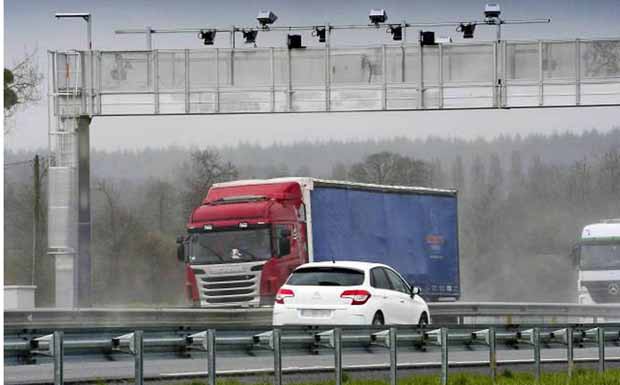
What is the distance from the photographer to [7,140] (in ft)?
192

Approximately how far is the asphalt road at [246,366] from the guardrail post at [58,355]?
11.8 inches

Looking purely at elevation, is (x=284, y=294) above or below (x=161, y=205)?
below

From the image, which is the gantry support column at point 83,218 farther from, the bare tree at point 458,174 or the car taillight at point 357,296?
the bare tree at point 458,174

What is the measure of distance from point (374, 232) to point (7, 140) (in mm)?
21803

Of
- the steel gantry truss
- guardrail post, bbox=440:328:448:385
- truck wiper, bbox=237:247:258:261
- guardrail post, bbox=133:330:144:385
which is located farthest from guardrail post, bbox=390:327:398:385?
the steel gantry truss

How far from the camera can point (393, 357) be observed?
54.5ft

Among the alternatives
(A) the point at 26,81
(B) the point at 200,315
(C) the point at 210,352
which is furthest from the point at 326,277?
(A) the point at 26,81

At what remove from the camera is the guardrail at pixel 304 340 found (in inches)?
508

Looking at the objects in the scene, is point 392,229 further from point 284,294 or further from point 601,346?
point 601,346

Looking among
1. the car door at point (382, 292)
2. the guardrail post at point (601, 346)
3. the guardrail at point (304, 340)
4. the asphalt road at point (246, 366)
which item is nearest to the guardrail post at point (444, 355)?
the guardrail at point (304, 340)

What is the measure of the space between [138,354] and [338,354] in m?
3.28

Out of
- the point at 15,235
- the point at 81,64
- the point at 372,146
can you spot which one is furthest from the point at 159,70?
the point at 372,146

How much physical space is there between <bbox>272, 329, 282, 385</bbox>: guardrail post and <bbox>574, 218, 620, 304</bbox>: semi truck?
31.1m

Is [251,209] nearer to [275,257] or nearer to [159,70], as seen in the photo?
[275,257]
